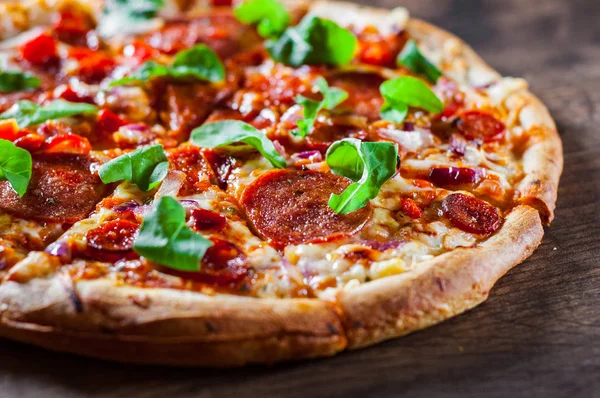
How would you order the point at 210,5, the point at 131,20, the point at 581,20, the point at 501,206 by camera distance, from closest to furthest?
the point at 501,206 < the point at 131,20 < the point at 210,5 < the point at 581,20

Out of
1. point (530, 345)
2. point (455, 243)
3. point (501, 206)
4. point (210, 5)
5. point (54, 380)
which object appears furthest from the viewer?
point (210, 5)

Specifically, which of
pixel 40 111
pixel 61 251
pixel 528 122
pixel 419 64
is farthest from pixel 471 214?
pixel 40 111

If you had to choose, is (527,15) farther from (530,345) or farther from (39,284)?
(39,284)

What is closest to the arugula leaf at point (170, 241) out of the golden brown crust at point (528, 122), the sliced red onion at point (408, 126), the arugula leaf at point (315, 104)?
the arugula leaf at point (315, 104)

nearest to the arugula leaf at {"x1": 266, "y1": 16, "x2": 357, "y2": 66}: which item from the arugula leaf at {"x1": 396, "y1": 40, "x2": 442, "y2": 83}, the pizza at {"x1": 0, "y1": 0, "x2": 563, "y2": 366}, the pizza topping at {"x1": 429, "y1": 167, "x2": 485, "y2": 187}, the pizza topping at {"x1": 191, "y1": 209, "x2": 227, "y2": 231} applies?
the pizza at {"x1": 0, "y1": 0, "x2": 563, "y2": 366}

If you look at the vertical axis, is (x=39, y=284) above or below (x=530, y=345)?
above

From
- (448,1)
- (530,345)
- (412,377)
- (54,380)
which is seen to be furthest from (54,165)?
(448,1)

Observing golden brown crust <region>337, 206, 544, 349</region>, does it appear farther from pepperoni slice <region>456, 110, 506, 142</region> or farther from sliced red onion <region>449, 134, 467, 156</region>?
pepperoni slice <region>456, 110, 506, 142</region>

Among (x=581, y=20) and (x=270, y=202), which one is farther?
(x=581, y=20)
